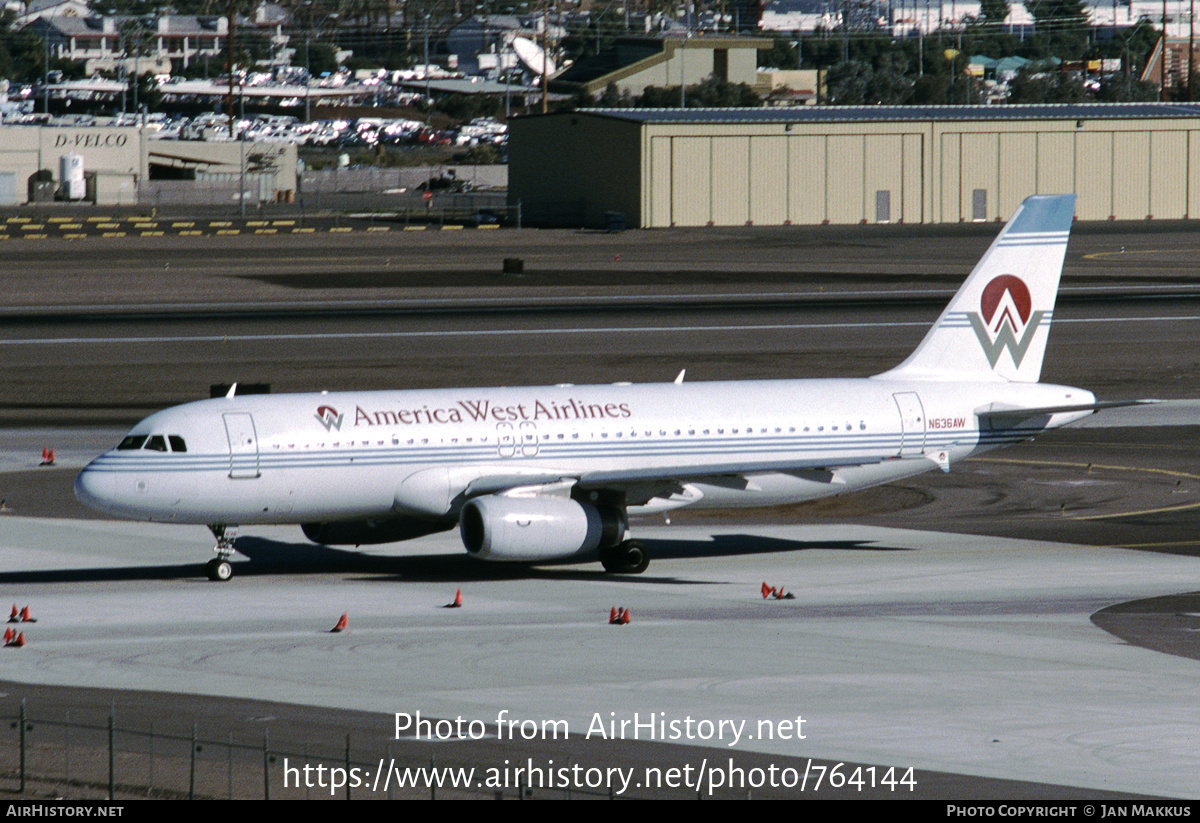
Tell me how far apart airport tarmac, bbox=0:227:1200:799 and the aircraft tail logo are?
3603 mm

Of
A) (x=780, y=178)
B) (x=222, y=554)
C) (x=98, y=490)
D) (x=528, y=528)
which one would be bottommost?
(x=222, y=554)

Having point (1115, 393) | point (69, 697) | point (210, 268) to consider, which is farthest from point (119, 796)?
point (210, 268)

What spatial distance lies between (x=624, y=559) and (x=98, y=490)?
11.7 m

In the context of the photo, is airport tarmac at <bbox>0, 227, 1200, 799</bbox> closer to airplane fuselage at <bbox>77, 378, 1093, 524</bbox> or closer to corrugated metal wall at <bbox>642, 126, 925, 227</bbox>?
airplane fuselage at <bbox>77, 378, 1093, 524</bbox>

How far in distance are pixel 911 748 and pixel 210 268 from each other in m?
95.9

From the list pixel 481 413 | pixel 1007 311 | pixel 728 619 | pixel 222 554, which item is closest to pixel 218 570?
pixel 222 554

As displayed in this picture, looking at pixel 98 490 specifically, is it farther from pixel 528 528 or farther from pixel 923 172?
pixel 923 172

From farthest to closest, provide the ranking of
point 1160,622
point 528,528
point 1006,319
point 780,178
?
point 780,178, point 1006,319, point 528,528, point 1160,622

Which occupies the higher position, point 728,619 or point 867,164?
point 867,164

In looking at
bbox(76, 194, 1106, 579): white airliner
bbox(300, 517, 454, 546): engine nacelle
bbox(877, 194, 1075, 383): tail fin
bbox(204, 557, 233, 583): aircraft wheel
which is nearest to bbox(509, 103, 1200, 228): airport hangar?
bbox(877, 194, 1075, 383): tail fin

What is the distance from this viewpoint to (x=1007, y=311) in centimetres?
4522

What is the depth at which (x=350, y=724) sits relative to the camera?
25891 mm

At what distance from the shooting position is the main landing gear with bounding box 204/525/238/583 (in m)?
38.5
